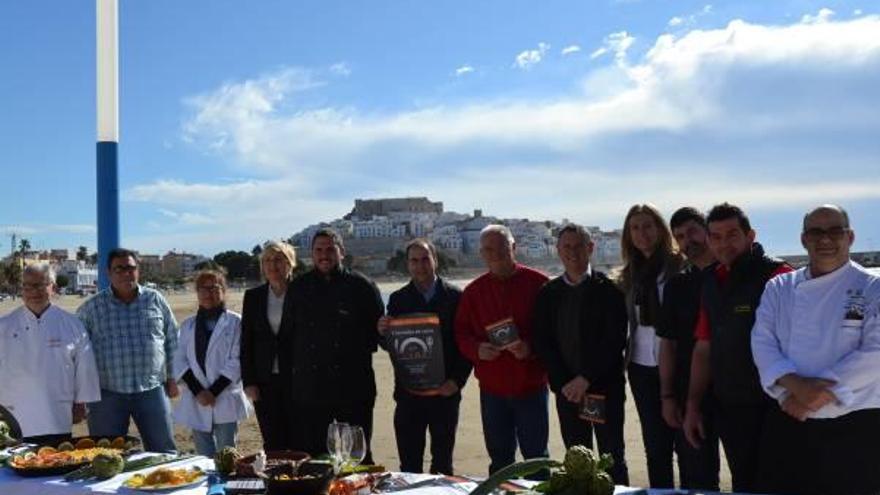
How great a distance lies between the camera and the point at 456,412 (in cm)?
486

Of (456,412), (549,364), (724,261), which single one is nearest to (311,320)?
(456,412)

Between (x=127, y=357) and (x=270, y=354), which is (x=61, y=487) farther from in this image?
(x=270, y=354)

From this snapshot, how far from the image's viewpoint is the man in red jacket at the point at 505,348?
15.0 ft

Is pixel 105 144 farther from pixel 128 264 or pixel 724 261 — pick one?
pixel 724 261

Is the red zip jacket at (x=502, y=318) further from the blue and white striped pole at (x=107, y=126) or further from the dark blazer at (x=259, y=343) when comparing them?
the blue and white striped pole at (x=107, y=126)

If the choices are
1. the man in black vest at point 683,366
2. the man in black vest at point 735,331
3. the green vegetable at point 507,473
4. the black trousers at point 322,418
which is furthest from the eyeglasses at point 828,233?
the black trousers at point 322,418

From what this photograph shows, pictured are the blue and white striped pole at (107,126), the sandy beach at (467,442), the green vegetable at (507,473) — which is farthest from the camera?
the sandy beach at (467,442)

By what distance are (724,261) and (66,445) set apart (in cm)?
315

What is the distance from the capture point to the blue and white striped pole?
5977 mm

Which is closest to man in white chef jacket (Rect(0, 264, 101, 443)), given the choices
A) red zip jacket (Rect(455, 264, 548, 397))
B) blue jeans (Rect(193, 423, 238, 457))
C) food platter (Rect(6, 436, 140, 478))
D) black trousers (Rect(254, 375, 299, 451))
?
blue jeans (Rect(193, 423, 238, 457))

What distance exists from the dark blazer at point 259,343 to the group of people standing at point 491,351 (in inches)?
0.4

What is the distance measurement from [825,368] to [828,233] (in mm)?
531

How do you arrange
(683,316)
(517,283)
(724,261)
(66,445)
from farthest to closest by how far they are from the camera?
(517,283) < (683,316) < (724,261) < (66,445)

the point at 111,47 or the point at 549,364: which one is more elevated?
the point at 111,47
